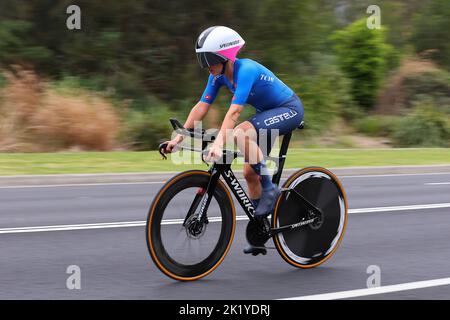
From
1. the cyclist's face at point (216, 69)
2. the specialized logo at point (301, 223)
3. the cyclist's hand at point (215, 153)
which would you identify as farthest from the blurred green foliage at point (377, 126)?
the cyclist's hand at point (215, 153)

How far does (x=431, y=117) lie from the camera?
25938 mm

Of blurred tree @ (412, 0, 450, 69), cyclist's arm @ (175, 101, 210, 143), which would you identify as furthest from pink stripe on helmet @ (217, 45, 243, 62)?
blurred tree @ (412, 0, 450, 69)

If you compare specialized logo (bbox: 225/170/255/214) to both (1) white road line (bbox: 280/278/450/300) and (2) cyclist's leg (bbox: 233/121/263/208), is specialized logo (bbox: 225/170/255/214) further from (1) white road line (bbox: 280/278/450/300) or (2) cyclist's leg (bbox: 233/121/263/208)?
(1) white road line (bbox: 280/278/450/300)

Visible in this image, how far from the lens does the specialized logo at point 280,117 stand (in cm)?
665

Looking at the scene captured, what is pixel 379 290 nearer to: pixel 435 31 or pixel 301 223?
pixel 301 223

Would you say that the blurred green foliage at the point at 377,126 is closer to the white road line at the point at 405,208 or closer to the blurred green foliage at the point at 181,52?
the blurred green foliage at the point at 181,52

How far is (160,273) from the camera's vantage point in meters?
6.77

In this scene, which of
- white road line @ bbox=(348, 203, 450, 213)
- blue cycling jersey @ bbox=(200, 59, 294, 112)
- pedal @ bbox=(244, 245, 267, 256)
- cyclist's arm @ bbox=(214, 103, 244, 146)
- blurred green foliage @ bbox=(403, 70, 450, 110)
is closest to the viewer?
cyclist's arm @ bbox=(214, 103, 244, 146)

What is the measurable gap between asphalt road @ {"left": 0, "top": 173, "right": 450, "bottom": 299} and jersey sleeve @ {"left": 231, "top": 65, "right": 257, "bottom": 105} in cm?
143

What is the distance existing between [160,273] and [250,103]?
61.5 inches

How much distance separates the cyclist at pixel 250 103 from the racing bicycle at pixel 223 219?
0.14 meters

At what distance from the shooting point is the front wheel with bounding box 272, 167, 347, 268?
6.96 metres

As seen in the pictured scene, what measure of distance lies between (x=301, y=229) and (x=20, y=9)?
→ 61.9 ft

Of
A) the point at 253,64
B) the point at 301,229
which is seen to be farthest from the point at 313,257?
the point at 253,64
